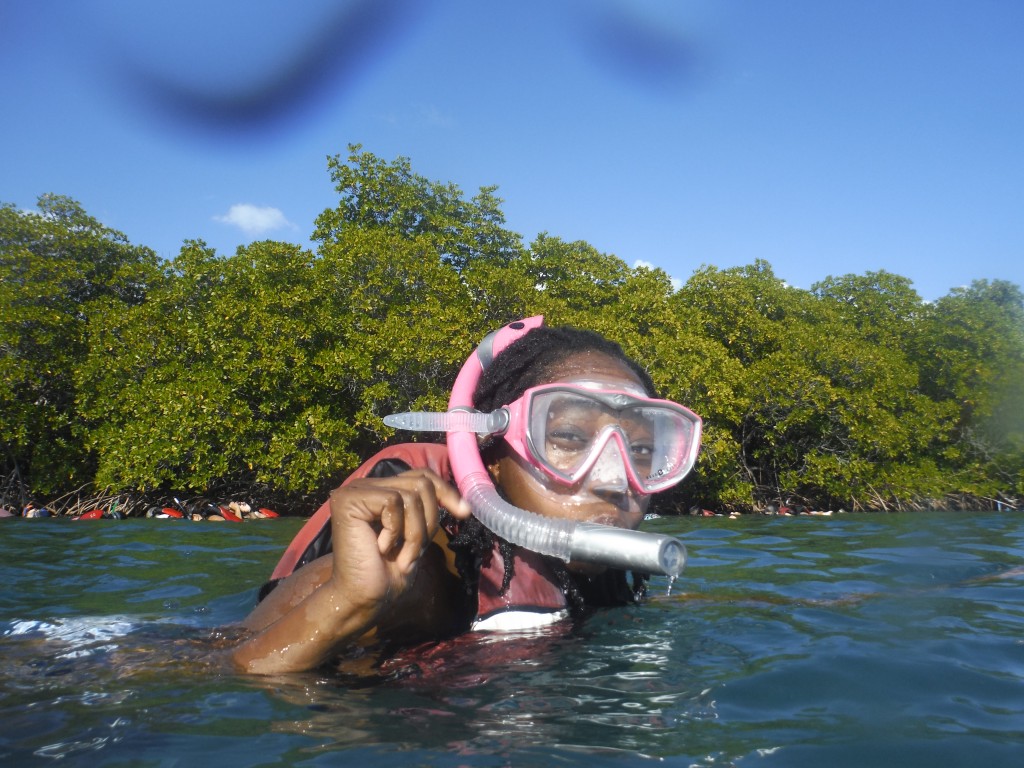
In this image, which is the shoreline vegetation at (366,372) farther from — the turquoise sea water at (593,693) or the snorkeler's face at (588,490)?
the snorkeler's face at (588,490)

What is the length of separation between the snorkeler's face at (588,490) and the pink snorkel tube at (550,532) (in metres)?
0.19

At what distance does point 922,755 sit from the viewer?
1.43m

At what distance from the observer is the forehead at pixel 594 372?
231cm

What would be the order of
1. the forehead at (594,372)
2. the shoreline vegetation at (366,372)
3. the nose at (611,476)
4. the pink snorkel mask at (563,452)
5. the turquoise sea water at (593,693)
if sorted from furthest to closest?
1. the shoreline vegetation at (366,372)
2. the forehead at (594,372)
3. the nose at (611,476)
4. the pink snorkel mask at (563,452)
5. the turquoise sea water at (593,693)

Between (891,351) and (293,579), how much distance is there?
2048 centimetres

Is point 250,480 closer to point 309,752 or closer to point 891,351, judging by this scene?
point 309,752

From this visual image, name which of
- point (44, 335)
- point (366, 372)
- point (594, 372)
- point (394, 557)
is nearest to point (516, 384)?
point (594, 372)

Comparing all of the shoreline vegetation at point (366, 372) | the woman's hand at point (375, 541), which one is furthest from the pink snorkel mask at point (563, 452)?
the shoreline vegetation at point (366, 372)

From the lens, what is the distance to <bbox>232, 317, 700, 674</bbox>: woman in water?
1.64 meters

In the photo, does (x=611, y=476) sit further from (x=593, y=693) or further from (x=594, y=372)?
(x=593, y=693)

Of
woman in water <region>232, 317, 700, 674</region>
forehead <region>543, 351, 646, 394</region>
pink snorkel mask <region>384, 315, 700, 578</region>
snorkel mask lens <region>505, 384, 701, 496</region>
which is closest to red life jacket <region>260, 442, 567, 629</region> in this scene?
woman in water <region>232, 317, 700, 674</region>

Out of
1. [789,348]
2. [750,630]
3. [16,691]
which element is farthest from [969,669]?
[789,348]

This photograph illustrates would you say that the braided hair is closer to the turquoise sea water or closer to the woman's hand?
the turquoise sea water

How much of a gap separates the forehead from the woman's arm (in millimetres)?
669
